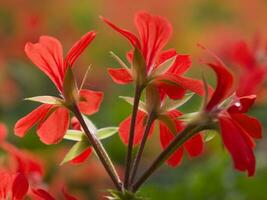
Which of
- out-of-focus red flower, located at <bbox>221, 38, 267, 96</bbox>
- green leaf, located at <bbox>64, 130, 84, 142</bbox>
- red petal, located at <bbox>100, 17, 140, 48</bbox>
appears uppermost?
red petal, located at <bbox>100, 17, 140, 48</bbox>

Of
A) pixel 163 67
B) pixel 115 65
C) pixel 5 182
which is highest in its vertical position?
pixel 163 67

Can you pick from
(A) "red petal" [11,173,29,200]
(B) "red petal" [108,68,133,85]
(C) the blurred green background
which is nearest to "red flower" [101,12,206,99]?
(B) "red petal" [108,68,133,85]

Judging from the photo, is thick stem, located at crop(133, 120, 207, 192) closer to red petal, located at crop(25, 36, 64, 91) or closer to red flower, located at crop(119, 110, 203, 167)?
red flower, located at crop(119, 110, 203, 167)

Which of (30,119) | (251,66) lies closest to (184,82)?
(30,119)

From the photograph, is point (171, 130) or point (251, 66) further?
point (251, 66)

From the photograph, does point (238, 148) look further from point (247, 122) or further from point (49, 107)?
point (49, 107)

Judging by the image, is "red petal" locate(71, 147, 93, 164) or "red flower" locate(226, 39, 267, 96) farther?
"red flower" locate(226, 39, 267, 96)

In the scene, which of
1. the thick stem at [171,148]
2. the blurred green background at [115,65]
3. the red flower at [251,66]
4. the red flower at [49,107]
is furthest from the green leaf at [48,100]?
the red flower at [251,66]

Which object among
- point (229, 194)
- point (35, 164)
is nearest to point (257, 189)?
point (229, 194)
